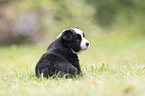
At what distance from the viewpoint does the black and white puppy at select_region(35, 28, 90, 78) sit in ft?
12.2

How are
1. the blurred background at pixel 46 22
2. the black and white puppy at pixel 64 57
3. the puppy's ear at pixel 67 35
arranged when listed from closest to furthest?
the black and white puppy at pixel 64 57
the puppy's ear at pixel 67 35
the blurred background at pixel 46 22

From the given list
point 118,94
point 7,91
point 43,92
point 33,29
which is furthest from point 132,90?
point 33,29

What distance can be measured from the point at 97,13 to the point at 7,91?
16735 mm

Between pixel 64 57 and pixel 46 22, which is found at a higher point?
pixel 46 22

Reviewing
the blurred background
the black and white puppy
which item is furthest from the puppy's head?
the blurred background

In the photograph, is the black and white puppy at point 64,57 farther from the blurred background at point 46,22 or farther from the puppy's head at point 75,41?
the blurred background at point 46,22

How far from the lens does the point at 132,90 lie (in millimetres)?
2531

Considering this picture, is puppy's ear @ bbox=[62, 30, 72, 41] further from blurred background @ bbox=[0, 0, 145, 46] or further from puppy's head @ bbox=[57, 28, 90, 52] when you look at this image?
blurred background @ bbox=[0, 0, 145, 46]

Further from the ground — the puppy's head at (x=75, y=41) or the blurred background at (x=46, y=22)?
the blurred background at (x=46, y=22)

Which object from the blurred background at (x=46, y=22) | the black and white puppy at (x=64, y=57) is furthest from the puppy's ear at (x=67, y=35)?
the blurred background at (x=46, y=22)

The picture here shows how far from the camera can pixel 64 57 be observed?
393cm

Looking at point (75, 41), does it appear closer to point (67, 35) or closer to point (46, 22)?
point (67, 35)

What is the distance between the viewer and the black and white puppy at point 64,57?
3725 millimetres

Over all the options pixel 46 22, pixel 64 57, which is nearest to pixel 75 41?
pixel 64 57
